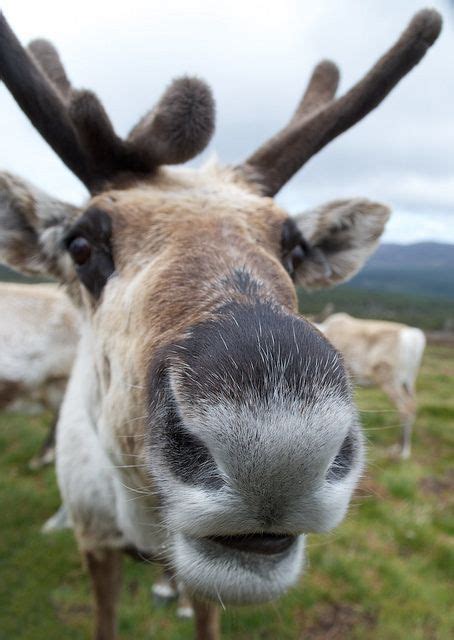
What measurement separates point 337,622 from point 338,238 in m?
3.71

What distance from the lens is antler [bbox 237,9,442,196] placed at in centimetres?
319

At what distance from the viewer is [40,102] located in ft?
9.37

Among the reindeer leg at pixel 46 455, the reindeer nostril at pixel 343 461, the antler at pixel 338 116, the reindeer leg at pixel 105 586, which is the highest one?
the antler at pixel 338 116

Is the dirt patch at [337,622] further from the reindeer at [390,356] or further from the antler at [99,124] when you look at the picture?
the reindeer at [390,356]

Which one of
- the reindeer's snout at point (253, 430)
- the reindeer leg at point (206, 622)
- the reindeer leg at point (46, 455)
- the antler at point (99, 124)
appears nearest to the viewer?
the reindeer's snout at point (253, 430)

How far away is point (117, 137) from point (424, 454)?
954 cm

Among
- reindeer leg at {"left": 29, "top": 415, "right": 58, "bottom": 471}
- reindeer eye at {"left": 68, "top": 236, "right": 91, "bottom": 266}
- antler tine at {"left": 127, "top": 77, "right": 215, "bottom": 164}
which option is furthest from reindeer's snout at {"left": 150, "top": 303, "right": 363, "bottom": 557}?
reindeer leg at {"left": 29, "top": 415, "right": 58, "bottom": 471}

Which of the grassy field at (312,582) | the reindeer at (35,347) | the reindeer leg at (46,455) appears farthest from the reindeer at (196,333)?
the reindeer leg at (46,455)

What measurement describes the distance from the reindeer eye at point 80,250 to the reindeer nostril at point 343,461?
Result: 66.6 inches

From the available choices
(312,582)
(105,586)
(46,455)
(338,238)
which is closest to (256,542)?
(338,238)

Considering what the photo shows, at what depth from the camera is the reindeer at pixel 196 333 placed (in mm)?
1297

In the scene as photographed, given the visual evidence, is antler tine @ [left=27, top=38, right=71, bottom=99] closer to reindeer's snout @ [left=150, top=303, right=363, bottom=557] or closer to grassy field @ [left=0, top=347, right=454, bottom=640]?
reindeer's snout @ [left=150, top=303, right=363, bottom=557]

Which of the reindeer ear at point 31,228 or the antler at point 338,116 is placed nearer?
the reindeer ear at point 31,228

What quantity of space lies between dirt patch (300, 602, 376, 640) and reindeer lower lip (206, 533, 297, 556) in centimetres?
364
